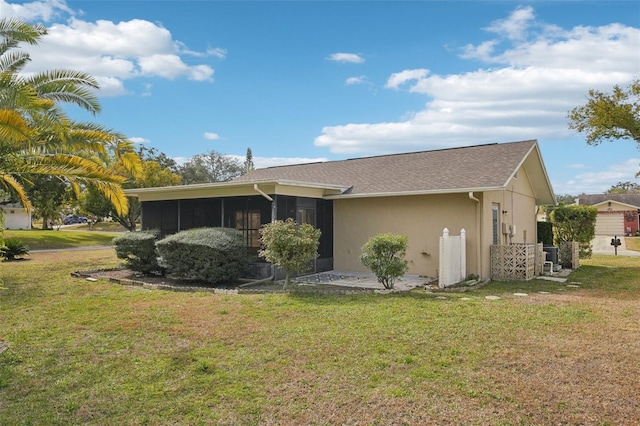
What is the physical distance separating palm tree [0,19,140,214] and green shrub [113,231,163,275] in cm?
301

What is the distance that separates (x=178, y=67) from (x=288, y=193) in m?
6.07

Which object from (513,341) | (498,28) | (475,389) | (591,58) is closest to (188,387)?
(475,389)

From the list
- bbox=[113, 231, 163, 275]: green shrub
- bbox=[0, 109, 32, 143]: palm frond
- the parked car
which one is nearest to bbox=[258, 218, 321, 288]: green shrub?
bbox=[113, 231, 163, 275]: green shrub

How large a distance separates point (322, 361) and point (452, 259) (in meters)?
6.86

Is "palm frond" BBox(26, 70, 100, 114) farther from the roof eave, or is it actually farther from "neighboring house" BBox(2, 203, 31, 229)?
"neighboring house" BBox(2, 203, 31, 229)

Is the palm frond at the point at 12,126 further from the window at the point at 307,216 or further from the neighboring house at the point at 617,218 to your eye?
the neighboring house at the point at 617,218

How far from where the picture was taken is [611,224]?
137 ft

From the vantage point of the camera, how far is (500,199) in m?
13.3

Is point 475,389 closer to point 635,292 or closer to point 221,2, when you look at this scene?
point 635,292

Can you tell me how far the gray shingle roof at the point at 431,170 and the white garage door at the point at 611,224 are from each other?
3495cm

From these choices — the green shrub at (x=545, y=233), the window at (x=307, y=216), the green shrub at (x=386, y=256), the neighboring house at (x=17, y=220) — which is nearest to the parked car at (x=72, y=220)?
the neighboring house at (x=17, y=220)

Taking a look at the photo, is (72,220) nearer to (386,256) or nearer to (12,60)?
(12,60)

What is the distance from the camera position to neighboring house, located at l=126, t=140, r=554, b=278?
1201 centimetres

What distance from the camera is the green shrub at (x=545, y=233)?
17.4m
